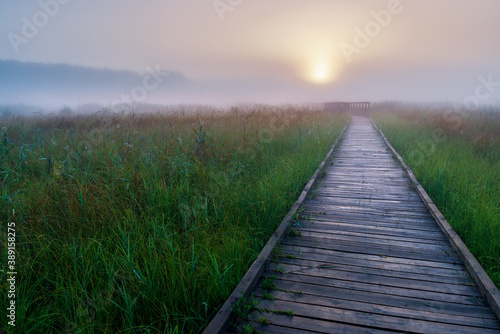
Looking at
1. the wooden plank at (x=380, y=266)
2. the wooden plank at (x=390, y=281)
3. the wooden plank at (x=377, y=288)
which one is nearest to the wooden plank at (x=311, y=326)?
the wooden plank at (x=377, y=288)

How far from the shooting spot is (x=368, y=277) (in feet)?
8.66

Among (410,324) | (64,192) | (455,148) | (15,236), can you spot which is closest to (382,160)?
(455,148)

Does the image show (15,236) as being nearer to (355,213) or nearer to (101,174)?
(101,174)

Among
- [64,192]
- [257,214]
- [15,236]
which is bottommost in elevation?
[257,214]

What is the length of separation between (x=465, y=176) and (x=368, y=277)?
3.65 metres

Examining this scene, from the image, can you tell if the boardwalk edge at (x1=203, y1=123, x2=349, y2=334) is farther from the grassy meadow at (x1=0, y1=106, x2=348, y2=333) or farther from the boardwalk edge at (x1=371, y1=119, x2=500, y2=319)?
the boardwalk edge at (x1=371, y1=119, x2=500, y2=319)

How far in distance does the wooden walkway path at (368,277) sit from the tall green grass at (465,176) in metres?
0.30

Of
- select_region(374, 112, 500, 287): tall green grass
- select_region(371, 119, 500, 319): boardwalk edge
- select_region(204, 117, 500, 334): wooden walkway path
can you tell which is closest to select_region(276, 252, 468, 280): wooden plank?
select_region(204, 117, 500, 334): wooden walkway path

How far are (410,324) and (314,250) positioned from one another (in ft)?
3.99

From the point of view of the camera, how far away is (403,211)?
4250 millimetres

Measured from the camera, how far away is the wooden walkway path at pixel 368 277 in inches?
81.8

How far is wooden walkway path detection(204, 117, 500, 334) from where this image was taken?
6.82ft

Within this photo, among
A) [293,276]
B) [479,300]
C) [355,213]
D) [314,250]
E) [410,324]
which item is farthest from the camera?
[355,213]

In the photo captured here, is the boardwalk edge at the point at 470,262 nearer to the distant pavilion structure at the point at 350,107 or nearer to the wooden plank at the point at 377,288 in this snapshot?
the wooden plank at the point at 377,288
